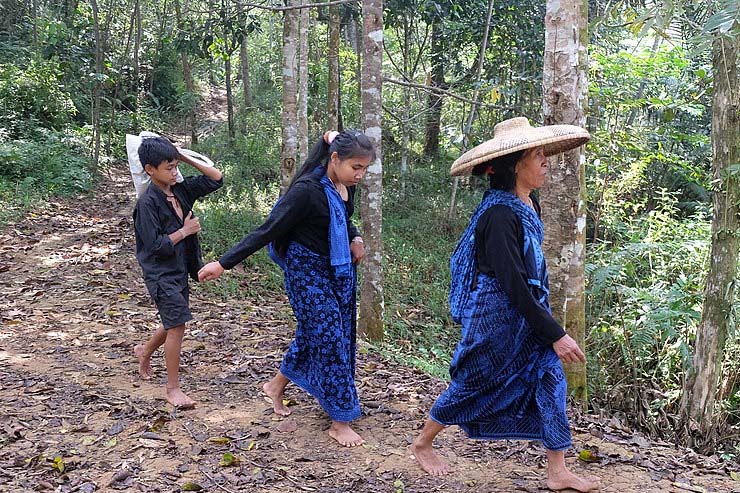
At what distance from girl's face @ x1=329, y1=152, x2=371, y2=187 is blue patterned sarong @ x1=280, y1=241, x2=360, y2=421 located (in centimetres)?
48

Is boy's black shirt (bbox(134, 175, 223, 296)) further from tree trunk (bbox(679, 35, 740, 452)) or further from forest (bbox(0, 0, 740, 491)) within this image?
tree trunk (bbox(679, 35, 740, 452))

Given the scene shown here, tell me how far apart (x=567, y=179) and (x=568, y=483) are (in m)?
2.12

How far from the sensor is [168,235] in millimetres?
4422

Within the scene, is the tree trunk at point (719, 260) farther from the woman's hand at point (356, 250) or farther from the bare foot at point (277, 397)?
the bare foot at point (277, 397)

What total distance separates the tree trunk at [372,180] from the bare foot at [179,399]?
7.49ft

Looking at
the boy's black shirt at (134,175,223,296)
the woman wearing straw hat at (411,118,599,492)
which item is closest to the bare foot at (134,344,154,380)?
the boy's black shirt at (134,175,223,296)

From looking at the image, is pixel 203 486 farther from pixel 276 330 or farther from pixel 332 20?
pixel 332 20

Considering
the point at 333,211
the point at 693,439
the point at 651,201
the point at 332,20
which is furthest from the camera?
the point at 651,201

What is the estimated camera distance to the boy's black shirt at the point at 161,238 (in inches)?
173

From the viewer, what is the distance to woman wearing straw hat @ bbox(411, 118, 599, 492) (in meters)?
3.15

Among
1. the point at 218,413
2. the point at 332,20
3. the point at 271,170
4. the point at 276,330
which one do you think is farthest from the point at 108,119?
the point at 218,413

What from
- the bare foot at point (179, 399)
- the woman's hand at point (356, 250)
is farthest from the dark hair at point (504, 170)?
the bare foot at point (179, 399)

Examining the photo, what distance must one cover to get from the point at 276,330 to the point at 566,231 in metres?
3.34

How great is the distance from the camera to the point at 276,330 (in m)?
6.86
